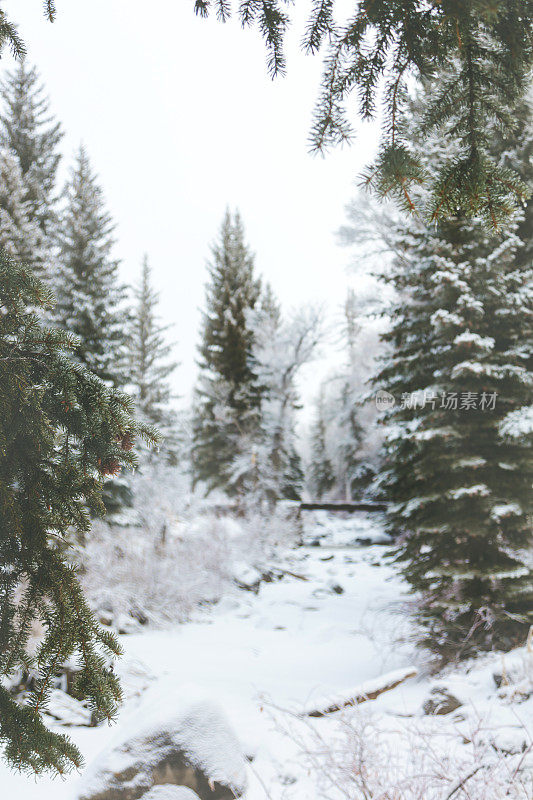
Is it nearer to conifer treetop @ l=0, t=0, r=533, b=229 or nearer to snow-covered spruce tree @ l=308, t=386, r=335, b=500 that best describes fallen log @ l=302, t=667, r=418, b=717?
conifer treetop @ l=0, t=0, r=533, b=229

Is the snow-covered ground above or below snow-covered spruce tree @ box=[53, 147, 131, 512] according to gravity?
below

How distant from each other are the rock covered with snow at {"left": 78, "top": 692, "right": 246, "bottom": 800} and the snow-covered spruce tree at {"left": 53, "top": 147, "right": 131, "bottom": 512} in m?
8.18

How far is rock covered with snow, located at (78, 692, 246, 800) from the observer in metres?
2.84

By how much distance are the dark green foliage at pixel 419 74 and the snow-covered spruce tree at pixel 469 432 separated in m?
4.35

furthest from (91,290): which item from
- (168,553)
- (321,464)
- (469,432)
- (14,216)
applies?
(321,464)

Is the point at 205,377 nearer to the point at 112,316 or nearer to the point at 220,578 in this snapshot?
the point at 112,316

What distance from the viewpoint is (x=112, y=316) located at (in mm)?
12398

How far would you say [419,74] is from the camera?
183 centimetres

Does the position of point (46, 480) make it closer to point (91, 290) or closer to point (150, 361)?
point (91, 290)

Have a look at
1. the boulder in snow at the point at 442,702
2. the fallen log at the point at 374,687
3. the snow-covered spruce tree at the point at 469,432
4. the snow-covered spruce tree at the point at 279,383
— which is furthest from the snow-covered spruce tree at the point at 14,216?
the boulder in snow at the point at 442,702

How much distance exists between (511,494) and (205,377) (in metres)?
15.4

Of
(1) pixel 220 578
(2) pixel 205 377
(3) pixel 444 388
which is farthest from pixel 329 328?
(3) pixel 444 388

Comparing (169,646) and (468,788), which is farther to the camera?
(169,646)

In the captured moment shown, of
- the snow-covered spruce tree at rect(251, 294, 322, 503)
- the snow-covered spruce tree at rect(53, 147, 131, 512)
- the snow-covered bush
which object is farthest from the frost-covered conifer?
the snow-covered spruce tree at rect(251, 294, 322, 503)
